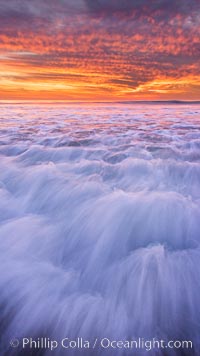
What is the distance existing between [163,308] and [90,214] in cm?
196

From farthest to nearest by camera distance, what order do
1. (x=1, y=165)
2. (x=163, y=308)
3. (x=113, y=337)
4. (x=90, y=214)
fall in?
(x=1, y=165)
(x=90, y=214)
(x=163, y=308)
(x=113, y=337)

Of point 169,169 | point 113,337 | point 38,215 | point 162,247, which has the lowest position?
point 113,337

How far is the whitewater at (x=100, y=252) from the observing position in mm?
2434

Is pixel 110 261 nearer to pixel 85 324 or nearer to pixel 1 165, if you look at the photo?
pixel 85 324

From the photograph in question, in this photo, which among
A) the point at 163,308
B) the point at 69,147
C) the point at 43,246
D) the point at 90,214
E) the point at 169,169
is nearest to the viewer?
the point at 163,308

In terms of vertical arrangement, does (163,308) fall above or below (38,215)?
below

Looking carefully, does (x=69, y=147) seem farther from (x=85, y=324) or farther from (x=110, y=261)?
(x=85, y=324)

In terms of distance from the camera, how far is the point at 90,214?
4.13 meters

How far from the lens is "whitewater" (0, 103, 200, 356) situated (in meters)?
2.43

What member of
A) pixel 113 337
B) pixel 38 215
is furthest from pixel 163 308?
pixel 38 215

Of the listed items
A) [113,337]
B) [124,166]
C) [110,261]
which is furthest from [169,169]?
[113,337]

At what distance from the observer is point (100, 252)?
3.38m

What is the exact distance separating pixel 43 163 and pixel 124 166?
2.24 m

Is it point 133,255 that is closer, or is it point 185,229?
point 133,255
